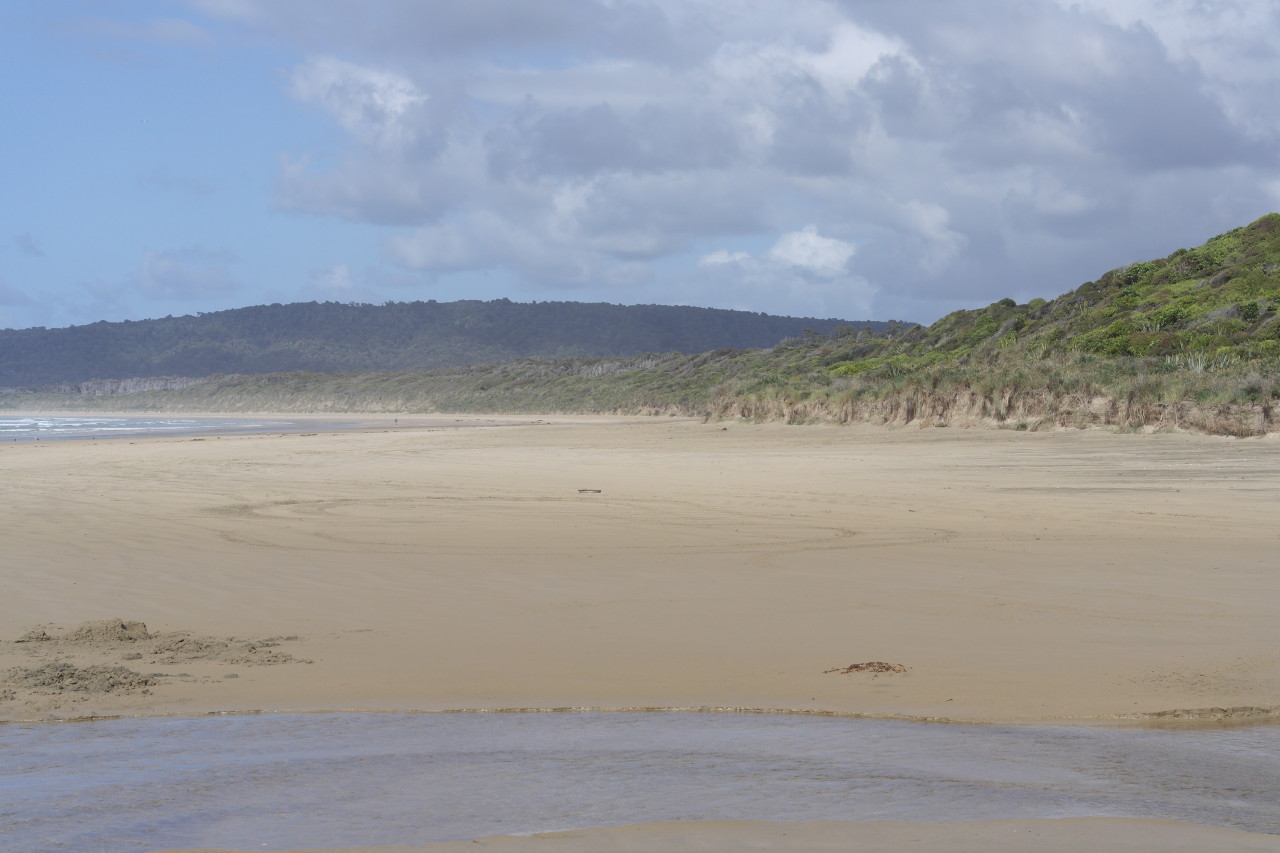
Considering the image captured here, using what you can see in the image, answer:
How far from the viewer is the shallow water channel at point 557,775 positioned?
393cm

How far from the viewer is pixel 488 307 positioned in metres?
Result: 192

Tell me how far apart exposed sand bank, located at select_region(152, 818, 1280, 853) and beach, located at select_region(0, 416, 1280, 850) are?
0.05 m

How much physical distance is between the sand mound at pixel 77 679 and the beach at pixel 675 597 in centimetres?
2

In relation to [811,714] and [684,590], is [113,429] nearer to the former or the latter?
[684,590]

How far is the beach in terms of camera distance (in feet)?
18.6

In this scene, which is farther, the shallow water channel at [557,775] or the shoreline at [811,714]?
the shoreline at [811,714]

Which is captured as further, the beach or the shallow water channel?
the beach

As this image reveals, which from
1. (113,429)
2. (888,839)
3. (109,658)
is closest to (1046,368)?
(109,658)

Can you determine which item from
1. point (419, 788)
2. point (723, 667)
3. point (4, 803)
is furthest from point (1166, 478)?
point (4, 803)

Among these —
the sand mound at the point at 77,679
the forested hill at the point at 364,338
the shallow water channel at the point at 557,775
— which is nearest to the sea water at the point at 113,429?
the sand mound at the point at 77,679

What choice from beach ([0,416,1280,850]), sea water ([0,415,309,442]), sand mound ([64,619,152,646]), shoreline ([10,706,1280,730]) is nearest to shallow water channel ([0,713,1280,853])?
shoreline ([10,706,1280,730])

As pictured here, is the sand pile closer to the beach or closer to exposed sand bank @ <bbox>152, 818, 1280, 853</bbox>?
the beach

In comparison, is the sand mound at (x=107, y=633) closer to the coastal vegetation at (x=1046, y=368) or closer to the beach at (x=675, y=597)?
the beach at (x=675, y=597)

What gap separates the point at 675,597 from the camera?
25.6ft
